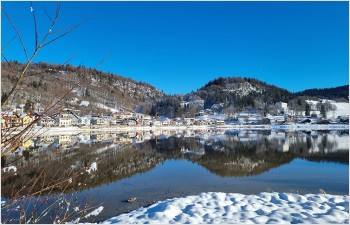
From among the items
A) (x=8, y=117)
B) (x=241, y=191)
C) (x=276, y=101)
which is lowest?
(x=241, y=191)

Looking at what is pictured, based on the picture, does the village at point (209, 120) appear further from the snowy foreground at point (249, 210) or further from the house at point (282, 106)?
the snowy foreground at point (249, 210)

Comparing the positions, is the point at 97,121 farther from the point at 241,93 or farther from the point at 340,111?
the point at 241,93

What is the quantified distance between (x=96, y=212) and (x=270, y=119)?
258 feet

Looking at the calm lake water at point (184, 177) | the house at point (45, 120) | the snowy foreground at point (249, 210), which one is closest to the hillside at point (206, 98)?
the calm lake water at point (184, 177)

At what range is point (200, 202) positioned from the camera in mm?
6383

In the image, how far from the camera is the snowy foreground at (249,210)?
4.84 meters

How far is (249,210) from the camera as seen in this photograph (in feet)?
18.1

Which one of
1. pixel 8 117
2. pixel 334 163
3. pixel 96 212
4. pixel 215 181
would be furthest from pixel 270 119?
pixel 8 117

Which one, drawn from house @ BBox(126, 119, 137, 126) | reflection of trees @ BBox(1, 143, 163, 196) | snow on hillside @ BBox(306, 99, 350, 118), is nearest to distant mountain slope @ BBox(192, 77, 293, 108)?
snow on hillside @ BBox(306, 99, 350, 118)

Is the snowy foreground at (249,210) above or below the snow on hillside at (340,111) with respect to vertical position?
below

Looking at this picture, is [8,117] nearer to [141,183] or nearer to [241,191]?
[241,191]

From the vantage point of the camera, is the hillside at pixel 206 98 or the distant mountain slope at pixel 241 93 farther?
the distant mountain slope at pixel 241 93

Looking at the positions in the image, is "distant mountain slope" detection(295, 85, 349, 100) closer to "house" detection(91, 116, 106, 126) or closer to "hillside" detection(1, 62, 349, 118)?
"hillside" detection(1, 62, 349, 118)

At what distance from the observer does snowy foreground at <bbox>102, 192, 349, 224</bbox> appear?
484cm
